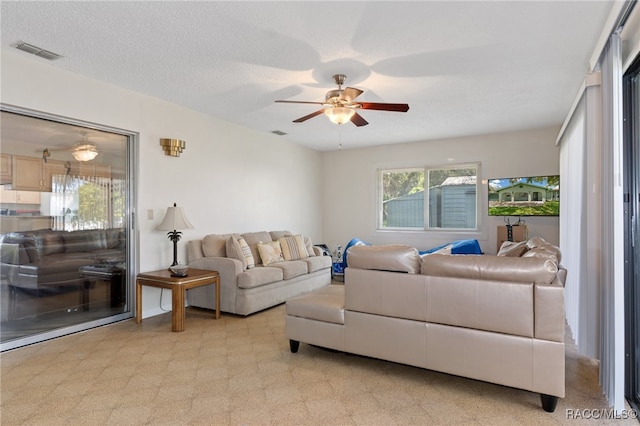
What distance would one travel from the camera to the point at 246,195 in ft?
18.9

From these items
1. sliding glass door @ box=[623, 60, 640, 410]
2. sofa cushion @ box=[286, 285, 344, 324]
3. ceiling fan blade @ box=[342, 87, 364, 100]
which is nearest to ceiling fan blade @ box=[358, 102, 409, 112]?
ceiling fan blade @ box=[342, 87, 364, 100]

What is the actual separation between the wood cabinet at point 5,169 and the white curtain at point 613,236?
183 inches

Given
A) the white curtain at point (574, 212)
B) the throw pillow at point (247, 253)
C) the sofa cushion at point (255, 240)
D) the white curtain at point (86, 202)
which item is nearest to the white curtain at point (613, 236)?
the white curtain at point (574, 212)

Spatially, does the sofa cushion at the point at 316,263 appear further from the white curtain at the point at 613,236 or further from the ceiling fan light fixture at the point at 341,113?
the white curtain at the point at 613,236

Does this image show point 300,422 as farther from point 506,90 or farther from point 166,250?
point 506,90

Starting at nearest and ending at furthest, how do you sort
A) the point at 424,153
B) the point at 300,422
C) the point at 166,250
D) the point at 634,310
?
1. the point at 300,422
2. the point at 634,310
3. the point at 166,250
4. the point at 424,153

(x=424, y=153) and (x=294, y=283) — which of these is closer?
(x=294, y=283)

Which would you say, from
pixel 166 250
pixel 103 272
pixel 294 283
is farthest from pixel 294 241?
pixel 103 272

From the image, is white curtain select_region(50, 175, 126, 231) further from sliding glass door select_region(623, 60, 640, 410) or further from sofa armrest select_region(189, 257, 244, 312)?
sliding glass door select_region(623, 60, 640, 410)

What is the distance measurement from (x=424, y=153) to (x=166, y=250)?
4716 millimetres

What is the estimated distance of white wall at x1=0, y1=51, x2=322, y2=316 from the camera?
3.40 metres

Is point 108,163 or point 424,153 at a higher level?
point 424,153

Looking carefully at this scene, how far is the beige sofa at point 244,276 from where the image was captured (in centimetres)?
420

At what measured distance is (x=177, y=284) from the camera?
3.67 meters
